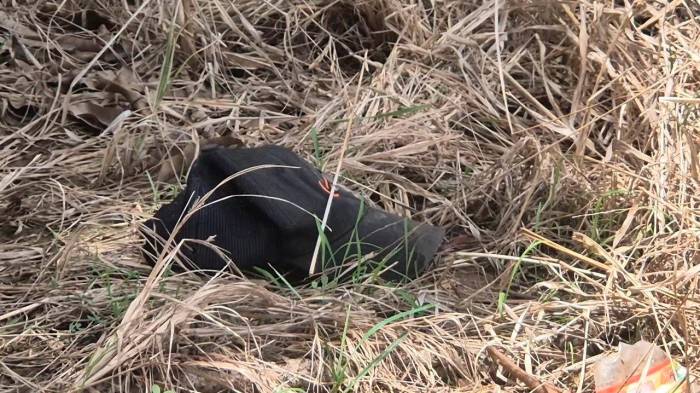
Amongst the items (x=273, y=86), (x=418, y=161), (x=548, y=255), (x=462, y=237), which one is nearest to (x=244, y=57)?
(x=273, y=86)

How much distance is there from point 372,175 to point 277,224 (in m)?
0.46

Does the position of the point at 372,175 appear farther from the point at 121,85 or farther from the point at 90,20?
the point at 90,20

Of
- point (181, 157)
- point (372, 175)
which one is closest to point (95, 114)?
point (181, 157)

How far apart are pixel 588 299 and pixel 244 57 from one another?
3.97 feet

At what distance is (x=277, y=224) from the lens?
1.72 m

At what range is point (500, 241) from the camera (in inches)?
77.7

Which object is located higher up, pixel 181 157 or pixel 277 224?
pixel 277 224

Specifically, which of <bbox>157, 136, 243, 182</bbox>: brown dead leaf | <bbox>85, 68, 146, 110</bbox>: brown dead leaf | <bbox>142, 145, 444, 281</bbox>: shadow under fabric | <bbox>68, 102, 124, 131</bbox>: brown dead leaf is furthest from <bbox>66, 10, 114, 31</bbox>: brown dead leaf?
<bbox>142, 145, 444, 281</bbox>: shadow under fabric

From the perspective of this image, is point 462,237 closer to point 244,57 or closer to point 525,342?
point 525,342

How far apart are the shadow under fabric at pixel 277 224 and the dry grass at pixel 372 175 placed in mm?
50

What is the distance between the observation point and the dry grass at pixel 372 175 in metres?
1.57

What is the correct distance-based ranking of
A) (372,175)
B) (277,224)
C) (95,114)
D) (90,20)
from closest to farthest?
1. (277,224)
2. (372,175)
3. (95,114)
4. (90,20)

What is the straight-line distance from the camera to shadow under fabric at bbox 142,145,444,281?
174cm

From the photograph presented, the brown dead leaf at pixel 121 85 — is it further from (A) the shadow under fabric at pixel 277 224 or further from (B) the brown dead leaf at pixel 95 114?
(A) the shadow under fabric at pixel 277 224
